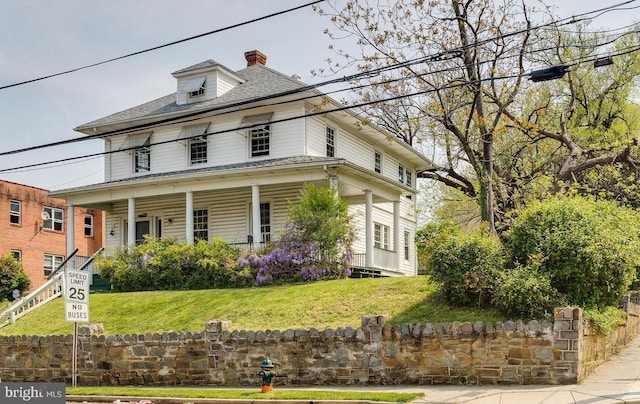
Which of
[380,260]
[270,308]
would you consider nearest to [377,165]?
[380,260]

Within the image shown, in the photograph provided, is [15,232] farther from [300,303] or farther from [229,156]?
[300,303]

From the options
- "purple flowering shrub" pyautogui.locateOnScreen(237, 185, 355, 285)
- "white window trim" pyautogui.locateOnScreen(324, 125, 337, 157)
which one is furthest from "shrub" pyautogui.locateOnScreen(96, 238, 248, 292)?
"white window trim" pyautogui.locateOnScreen(324, 125, 337, 157)

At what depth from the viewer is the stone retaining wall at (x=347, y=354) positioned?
1367 cm

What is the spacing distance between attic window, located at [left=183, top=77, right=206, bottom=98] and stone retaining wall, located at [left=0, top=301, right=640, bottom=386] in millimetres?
14889

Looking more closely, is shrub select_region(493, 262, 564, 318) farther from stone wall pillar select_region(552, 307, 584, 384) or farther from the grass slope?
stone wall pillar select_region(552, 307, 584, 384)

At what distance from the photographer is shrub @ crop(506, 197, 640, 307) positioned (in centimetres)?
1484

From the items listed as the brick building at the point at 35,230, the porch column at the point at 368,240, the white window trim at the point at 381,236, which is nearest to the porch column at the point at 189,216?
the porch column at the point at 368,240

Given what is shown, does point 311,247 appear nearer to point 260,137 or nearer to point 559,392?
point 260,137

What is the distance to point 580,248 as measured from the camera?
581 inches

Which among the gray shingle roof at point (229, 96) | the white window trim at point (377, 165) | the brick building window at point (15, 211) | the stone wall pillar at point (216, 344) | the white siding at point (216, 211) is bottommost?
the stone wall pillar at point (216, 344)

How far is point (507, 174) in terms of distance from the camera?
1091 inches

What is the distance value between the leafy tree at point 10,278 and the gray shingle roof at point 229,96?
720 cm

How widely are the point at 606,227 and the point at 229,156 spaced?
1778cm

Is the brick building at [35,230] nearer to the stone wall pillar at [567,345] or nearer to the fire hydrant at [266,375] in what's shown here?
the fire hydrant at [266,375]
